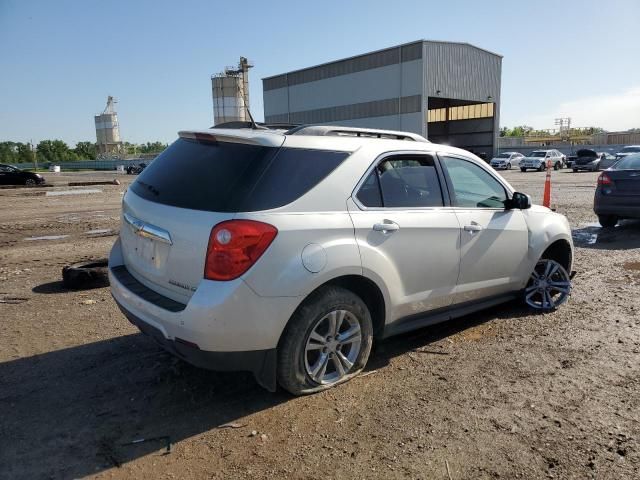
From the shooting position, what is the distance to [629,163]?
33.2ft

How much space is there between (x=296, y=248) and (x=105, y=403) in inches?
66.5

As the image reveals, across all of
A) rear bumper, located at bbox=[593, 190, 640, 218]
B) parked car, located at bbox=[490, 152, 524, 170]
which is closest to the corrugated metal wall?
parked car, located at bbox=[490, 152, 524, 170]

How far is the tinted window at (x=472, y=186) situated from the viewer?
422 centimetres

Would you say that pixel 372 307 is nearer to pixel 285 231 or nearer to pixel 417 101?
pixel 285 231

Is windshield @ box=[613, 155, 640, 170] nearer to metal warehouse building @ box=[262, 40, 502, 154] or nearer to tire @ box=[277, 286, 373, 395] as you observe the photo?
tire @ box=[277, 286, 373, 395]

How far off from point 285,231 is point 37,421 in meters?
1.96

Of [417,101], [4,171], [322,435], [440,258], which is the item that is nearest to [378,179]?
[440,258]

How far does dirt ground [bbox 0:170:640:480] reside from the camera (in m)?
2.69

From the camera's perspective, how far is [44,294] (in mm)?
5852

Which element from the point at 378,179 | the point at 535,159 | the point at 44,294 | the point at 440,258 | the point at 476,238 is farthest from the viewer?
the point at 535,159

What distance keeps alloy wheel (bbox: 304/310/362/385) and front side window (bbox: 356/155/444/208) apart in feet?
2.70

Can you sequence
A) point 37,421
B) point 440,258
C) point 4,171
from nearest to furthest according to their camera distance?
point 37,421, point 440,258, point 4,171

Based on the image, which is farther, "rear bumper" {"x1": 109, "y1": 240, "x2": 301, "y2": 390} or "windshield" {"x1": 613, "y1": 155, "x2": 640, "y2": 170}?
"windshield" {"x1": 613, "y1": 155, "x2": 640, "y2": 170}

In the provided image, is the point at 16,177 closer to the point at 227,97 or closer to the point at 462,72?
the point at 462,72
